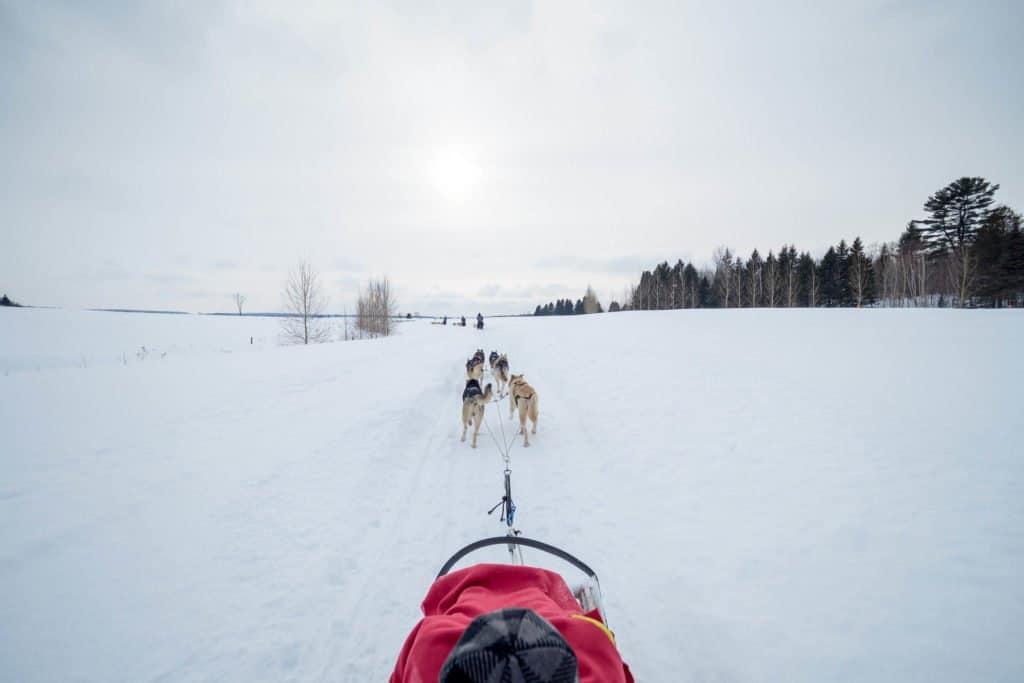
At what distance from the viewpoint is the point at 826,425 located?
221 inches

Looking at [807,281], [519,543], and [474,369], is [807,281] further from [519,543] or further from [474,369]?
[519,543]

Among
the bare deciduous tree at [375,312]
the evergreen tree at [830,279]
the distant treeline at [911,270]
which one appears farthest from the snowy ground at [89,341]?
the evergreen tree at [830,279]

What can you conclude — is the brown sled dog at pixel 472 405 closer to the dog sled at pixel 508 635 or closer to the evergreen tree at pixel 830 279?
the dog sled at pixel 508 635

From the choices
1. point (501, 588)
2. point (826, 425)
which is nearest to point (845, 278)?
point (826, 425)

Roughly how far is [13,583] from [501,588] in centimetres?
414

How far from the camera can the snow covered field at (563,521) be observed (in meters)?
2.42

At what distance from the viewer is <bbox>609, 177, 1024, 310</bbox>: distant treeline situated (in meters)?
26.4

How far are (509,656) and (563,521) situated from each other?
141 inches

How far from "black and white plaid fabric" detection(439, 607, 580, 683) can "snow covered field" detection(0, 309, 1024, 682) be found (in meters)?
2.15

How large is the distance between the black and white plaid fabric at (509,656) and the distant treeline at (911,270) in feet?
115

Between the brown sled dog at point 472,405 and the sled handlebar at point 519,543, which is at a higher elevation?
the sled handlebar at point 519,543

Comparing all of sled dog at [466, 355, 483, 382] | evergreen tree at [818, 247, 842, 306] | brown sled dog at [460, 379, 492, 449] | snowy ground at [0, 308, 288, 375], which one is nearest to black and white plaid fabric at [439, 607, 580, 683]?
brown sled dog at [460, 379, 492, 449]

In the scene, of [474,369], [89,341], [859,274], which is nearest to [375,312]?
[89,341]

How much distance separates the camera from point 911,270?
3231 centimetres
